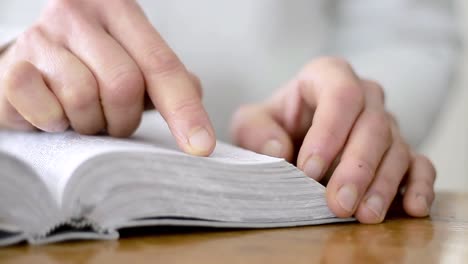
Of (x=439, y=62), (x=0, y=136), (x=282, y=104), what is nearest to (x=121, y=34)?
(x=0, y=136)

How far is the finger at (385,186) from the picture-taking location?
0.55m

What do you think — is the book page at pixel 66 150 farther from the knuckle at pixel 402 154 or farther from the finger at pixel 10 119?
the knuckle at pixel 402 154

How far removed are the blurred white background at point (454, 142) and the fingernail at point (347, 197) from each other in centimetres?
149

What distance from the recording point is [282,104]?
31.8 inches

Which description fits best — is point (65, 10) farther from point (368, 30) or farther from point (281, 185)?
point (368, 30)

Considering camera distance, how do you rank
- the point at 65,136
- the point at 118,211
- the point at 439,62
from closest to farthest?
the point at 118,211, the point at 65,136, the point at 439,62

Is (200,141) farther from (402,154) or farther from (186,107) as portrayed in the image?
(402,154)

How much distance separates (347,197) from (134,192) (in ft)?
0.59

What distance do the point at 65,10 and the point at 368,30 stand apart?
2.47 ft

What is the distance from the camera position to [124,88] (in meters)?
0.58

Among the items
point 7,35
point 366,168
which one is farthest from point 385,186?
point 7,35

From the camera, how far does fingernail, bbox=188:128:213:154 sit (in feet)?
1.70

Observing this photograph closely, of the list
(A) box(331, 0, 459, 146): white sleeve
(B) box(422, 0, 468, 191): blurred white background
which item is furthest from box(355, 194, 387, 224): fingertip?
(B) box(422, 0, 468, 191): blurred white background

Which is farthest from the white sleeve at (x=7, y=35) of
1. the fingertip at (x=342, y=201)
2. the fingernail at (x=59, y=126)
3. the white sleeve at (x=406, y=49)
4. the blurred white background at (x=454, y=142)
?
the blurred white background at (x=454, y=142)
